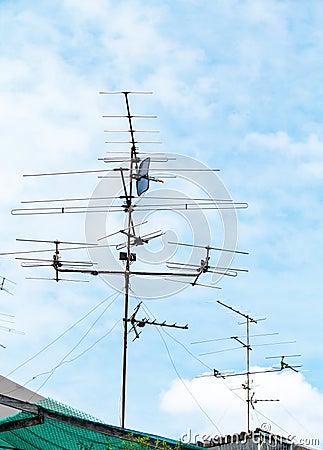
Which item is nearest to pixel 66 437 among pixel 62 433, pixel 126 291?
pixel 62 433

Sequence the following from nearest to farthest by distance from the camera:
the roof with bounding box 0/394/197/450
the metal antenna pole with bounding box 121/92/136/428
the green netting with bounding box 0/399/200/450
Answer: the roof with bounding box 0/394/197/450 → the green netting with bounding box 0/399/200/450 → the metal antenna pole with bounding box 121/92/136/428

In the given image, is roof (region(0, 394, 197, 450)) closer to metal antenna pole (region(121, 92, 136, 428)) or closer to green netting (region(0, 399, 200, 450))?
green netting (region(0, 399, 200, 450))

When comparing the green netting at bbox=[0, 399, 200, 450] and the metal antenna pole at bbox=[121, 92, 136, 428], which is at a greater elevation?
the metal antenna pole at bbox=[121, 92, 136, 428]

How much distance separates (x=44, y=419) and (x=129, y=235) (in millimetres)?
4791

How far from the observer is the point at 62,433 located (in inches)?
402

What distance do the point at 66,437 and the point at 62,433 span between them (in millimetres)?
106

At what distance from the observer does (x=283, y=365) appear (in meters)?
19.1

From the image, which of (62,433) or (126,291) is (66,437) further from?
(126,291)

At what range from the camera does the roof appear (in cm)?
969

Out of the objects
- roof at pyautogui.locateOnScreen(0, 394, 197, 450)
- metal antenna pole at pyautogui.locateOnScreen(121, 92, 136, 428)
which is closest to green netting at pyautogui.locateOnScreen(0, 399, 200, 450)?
roof at pyautogui.locateOnScreen(0, 394, 197, 450)

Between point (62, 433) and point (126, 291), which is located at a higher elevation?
point (126, 291)

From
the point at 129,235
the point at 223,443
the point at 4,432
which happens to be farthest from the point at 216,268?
the point at 4,432

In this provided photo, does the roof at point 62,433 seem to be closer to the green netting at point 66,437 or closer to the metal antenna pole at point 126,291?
the green netting at point 66,437

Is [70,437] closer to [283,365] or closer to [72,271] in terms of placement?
[72,271]
